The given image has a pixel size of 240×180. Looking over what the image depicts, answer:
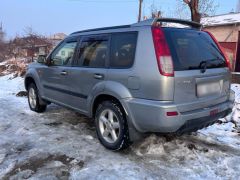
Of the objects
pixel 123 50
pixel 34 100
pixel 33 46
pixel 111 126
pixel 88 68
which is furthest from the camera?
pixel 33 46

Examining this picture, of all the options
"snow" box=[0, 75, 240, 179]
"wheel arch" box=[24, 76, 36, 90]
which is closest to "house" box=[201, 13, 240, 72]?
"snow" box=[0, 75, 240, 179]

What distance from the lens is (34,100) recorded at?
7.04 m

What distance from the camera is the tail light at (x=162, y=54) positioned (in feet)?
12.1

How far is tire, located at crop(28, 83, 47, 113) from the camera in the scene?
22.6 ft

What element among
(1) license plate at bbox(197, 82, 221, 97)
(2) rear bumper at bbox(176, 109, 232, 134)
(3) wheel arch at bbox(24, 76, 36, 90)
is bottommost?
(2) rear bumper at bbox(176, 109, 232, 134)

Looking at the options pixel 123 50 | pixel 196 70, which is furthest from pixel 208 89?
pixel 123 50

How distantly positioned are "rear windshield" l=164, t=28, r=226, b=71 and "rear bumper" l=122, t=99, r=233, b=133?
54cm

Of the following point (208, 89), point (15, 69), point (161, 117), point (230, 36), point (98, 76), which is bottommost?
point (15, 69)

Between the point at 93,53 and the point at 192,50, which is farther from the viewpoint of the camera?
the point at 93,53

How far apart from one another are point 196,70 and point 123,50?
3.41ft

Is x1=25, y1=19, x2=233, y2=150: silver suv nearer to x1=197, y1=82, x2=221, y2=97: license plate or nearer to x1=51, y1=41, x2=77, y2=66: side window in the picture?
x1=197, y1=82, x2=221, y2=97: license plate

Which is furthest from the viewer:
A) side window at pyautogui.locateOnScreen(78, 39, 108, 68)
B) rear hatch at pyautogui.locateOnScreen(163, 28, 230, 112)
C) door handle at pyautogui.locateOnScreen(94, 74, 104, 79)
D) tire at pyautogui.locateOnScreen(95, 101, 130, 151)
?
side window at pyautogui.locateOnScreen(78, 39, 108, 68)

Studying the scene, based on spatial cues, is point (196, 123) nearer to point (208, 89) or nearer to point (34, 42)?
point (208, 89)

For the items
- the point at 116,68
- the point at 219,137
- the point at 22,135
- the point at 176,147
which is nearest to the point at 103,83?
the point at 116,68
